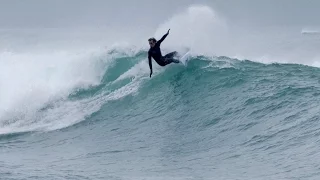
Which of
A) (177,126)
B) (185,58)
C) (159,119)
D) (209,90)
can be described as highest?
(185,58)

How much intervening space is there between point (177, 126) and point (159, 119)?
1148 mm

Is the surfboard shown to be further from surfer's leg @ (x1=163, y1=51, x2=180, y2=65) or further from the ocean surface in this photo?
surfer's leg @ (x1=163, y1=51, x2=180, y2=65)

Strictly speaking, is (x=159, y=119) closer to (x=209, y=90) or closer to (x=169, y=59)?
(x=169, y=59)

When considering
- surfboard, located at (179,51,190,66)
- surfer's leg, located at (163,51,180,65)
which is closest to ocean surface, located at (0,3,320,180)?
surfboard, located at (179,51,190,66)

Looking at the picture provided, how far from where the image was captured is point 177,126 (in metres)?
17.0

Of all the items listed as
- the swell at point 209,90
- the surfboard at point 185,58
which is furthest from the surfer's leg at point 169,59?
the swell at point 209,90

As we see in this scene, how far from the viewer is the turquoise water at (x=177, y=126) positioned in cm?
1262

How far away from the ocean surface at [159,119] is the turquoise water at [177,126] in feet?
0.11

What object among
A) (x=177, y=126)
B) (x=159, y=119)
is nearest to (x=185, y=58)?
(x=159, y=119)

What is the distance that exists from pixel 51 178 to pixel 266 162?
4607 millimetres

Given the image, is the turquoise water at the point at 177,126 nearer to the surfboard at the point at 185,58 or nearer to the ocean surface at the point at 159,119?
the ocean surface at the point at 159,119

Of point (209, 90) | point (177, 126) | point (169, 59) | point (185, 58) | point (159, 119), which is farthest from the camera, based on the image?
point (185, 58)

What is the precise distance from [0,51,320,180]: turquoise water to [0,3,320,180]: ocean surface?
32 mm

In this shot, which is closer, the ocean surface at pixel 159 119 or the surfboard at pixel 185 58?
the ocean surface at pixel 159 119
